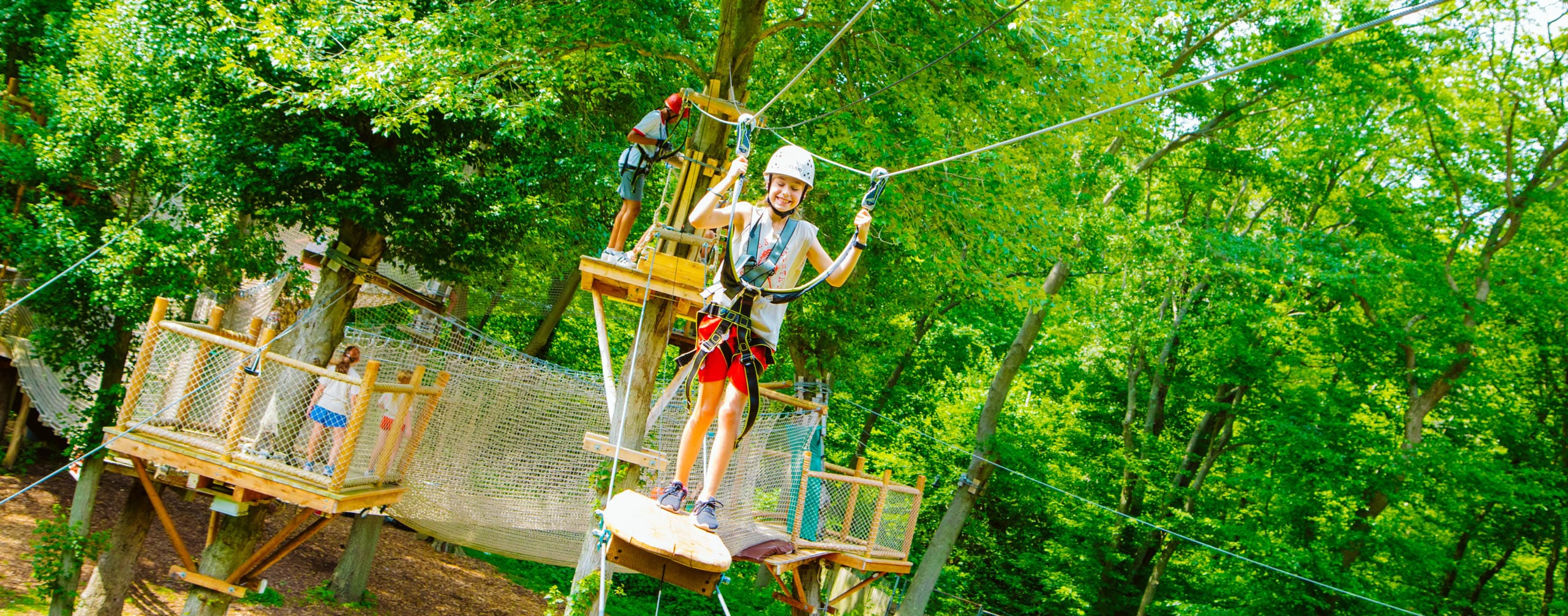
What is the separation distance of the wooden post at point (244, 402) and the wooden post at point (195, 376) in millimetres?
250

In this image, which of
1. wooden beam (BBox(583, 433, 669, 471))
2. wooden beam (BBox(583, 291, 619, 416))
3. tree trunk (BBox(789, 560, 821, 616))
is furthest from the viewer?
tree trunk (BBox(789, 560, 821, 616))

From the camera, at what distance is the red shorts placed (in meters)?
3.63

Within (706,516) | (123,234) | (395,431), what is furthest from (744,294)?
(123,234)

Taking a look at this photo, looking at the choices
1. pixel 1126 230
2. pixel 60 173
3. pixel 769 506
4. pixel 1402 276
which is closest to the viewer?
pixel 60 173

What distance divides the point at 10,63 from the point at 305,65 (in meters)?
7.25

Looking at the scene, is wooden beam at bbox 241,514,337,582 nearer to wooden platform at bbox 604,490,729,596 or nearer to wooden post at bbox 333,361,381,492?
wooden post at bbox 333,361,381,492

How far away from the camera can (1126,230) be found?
1216 centimetres

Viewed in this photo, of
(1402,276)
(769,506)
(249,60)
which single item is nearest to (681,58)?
(249,60)

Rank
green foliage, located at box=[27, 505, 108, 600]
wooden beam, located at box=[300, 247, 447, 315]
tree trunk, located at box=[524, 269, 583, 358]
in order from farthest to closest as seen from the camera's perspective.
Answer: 1. tree trunk, located at box=[524, 269, 583, 358]
2. wooden beam, located at box=[300, 247, 447, 315]
3. green foliage, located at box=[27, 505, 108, 600]

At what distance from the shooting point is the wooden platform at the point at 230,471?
5828 millimetres

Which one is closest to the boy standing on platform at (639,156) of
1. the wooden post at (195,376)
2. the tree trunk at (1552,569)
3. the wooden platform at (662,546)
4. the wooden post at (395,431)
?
the wooden post at (395,431)

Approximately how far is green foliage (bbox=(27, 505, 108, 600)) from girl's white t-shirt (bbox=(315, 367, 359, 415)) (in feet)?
10.0

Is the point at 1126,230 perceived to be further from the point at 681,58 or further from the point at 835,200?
the point at 681,58

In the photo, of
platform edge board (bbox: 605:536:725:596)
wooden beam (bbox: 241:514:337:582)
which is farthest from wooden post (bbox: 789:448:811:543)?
platform edge board (bbox: 605:536:725:596)
